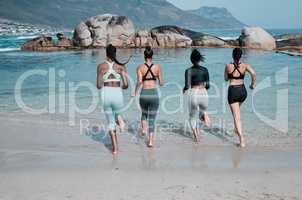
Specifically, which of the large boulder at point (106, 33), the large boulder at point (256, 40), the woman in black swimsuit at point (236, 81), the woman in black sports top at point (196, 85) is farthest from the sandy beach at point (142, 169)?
the large boulder at point (106, 33)

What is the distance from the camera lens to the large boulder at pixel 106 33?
4450cm

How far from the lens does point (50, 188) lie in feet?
19.7

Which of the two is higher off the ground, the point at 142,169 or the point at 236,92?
the point at 236,92

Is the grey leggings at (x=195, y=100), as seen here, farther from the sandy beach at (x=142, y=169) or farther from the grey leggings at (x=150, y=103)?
the grey leggings at (x=150, y=103)

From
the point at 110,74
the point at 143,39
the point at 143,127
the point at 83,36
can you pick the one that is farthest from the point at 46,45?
the point at 110,74

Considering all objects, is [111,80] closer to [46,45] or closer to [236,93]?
[236,93]

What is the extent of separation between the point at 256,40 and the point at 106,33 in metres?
15.5

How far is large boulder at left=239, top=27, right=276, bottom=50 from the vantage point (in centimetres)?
4081

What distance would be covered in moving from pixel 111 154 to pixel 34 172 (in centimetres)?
164

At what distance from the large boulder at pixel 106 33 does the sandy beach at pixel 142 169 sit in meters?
35.8

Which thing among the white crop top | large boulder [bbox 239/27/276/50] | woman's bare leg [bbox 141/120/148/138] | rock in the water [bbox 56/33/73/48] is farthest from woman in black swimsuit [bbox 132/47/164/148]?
rock in the water [bbox 56/33/73/48]

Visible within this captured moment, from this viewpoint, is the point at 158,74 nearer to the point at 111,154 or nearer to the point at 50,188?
the point at 111,154

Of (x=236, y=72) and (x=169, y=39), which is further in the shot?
(x=169, y=39)

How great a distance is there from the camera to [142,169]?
688cm
